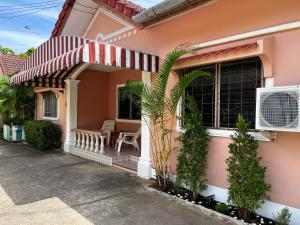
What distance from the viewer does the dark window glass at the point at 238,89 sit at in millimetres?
5938

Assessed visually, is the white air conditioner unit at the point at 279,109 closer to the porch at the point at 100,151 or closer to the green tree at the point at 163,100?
the green tree at the point at 163,100

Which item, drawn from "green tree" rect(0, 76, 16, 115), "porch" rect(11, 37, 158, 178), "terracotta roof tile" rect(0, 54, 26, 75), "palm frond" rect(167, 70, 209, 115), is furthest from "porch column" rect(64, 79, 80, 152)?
"terracotta roof tile" rect(0, 54, 26, 75)

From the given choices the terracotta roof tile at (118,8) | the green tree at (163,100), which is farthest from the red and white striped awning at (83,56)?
the terracotta roof tile at (118,8)

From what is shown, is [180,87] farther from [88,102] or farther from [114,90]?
[88,102]

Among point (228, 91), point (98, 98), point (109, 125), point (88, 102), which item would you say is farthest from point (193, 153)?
point (98, 98)

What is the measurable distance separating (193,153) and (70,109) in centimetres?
836

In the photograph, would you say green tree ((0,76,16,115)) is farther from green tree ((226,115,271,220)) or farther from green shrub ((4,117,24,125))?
green tree ((226,115,271,220))

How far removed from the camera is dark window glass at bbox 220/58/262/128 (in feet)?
19.5

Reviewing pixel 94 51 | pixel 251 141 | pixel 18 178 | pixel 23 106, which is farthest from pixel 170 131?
pixel 23 106

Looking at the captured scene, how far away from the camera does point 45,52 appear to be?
9.91m

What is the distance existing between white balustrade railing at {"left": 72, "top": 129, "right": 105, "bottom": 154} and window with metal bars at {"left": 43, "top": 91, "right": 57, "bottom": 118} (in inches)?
137

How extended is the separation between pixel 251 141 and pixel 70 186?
5433mm

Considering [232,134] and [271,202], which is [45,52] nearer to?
[232,134]

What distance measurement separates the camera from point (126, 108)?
1328 cm
